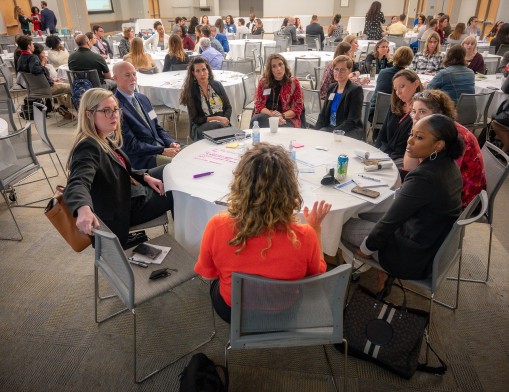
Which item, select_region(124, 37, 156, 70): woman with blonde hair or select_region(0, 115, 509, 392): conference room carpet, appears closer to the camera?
select_region(0, 115, 509, 392): conference room carpet

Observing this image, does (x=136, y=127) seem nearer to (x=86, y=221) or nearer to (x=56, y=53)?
(x=86, y=221)

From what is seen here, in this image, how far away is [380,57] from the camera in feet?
18.3

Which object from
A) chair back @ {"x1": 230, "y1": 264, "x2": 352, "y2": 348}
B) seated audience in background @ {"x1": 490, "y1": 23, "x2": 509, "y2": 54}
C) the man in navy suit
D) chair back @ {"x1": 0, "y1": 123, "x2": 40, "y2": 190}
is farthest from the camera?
seated audience in background @ {"x1": 490, "y1": 23, "x2": 509, "y2": 54}

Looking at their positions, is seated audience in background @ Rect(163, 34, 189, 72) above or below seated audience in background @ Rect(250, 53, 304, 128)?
above

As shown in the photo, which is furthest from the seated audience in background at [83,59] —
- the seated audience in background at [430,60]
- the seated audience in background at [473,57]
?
the seated audience in background at [473,57]

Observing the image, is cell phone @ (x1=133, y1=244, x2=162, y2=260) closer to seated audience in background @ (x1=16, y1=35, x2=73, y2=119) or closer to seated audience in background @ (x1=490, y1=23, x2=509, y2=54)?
seated audience in background @ (x1=16, y1=35, x2=73, y2=119)

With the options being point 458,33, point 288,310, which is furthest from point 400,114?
point 458,33

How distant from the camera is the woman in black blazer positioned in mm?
3672

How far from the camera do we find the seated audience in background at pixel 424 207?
5.69ft

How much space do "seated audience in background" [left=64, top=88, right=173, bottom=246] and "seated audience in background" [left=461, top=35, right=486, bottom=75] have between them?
565 cm

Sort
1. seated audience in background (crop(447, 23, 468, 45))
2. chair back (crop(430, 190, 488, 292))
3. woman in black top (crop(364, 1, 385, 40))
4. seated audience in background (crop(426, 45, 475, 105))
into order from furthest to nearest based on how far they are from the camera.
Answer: woman in black top (crop(364, 1, 385, 40)) → seated audience in background (crop(447, 23, 468, 45)) → seated audience in background (crop(426, 45, 475, 105)) → chair back (crop(430, 190, 488, 292))

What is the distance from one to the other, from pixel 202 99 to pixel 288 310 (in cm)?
304

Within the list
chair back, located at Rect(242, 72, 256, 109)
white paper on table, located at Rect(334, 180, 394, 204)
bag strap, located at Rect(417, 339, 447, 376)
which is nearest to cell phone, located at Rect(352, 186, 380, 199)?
white paper on table, located at Rect(334, 180, 394, 204)

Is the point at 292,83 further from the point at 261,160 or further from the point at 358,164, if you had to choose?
the point at 261,160
